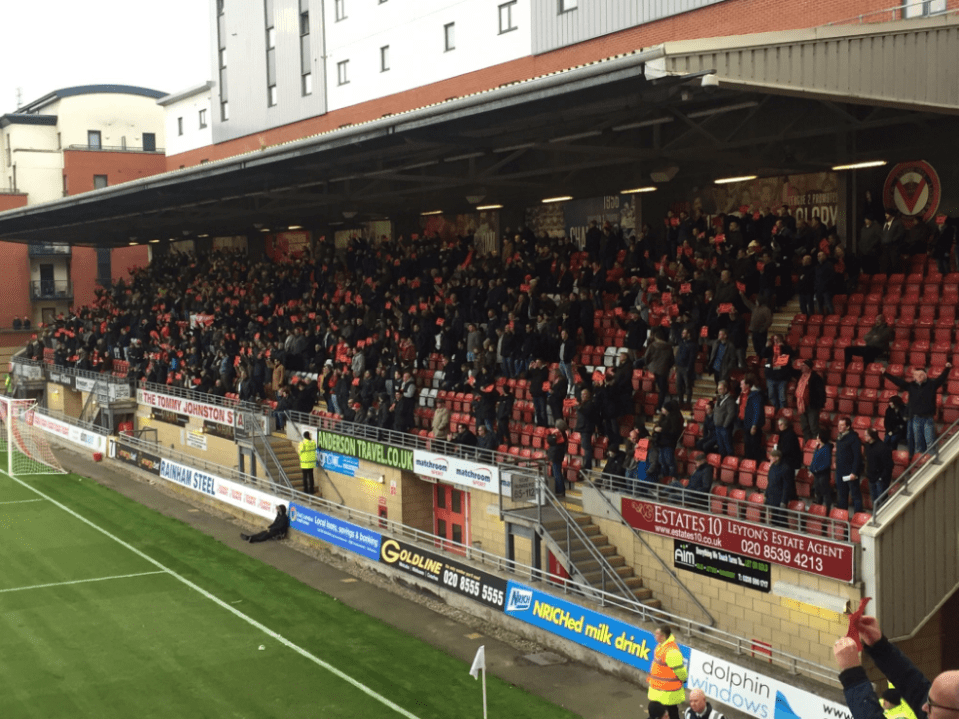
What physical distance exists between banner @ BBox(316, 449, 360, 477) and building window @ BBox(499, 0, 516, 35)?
1302 centimetres

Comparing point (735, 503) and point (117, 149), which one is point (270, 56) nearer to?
point (117, 149)

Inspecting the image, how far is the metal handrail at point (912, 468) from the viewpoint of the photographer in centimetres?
Result: 1435

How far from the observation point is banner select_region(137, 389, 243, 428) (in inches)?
1263

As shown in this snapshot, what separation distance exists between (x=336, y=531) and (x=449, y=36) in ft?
54.0

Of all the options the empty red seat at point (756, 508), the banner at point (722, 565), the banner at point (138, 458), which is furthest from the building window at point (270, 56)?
the empty red seat at point (756, 508)

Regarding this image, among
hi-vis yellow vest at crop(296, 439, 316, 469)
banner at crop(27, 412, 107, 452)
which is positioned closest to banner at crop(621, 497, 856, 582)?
hi-vis yellow vest at crop(296, 439, 316, 469)

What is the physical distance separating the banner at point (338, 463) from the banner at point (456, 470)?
311cm

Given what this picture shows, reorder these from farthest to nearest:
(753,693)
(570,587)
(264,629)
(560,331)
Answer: (560,331)
(264,629)
(570,587)
(753,693)

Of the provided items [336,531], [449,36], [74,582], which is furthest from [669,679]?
[449,36]

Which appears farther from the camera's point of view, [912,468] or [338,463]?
[338,463]

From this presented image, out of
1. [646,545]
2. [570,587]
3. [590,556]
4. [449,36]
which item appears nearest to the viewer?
[646,545]

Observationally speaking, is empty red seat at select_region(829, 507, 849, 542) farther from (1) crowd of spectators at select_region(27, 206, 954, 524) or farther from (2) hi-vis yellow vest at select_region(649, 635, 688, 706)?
(2) hi-vis yellow vest at select_region(649, 635, 688, 706)

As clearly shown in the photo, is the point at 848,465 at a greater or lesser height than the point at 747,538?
greater

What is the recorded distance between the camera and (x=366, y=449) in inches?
1024
